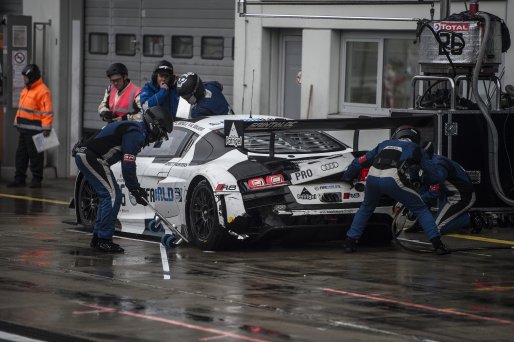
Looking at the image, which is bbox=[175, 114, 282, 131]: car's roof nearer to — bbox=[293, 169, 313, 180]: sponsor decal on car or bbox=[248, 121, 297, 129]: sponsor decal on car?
bbox=[248, 121, 297, 129]: sponsor decal on car

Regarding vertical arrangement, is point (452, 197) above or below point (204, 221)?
above

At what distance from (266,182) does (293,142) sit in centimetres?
104

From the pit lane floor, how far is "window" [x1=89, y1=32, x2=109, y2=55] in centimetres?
983

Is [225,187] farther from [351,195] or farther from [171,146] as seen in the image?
[171,146]

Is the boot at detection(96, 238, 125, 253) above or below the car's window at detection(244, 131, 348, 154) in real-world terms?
below

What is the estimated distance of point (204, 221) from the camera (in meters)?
13.9

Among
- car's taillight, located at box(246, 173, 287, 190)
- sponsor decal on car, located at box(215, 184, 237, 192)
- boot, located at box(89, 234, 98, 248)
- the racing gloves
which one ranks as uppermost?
car's taillight, located at box(246, 173, 287, 190)

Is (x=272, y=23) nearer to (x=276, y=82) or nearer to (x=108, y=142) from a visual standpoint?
(x=276, y=82)

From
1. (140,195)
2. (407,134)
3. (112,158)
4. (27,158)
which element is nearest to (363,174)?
(407,134)

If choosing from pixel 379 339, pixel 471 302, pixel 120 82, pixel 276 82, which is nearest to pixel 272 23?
pixel 276 82

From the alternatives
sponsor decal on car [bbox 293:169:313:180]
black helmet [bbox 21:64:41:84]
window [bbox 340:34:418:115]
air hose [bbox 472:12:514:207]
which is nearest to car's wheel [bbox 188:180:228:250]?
sponsor decal on car [bbox 293:169:313:180]

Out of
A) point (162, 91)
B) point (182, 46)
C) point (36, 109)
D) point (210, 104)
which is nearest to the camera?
point (210, 104)

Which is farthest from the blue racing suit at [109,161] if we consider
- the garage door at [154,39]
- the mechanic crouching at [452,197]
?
the garage door at [154,39]

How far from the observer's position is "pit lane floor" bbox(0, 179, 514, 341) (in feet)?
30.3
